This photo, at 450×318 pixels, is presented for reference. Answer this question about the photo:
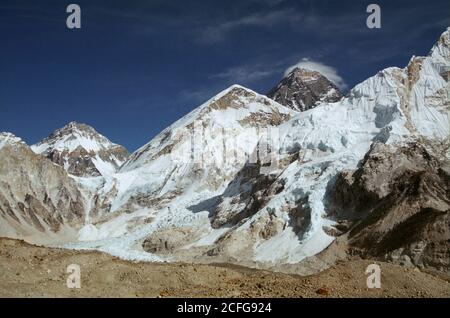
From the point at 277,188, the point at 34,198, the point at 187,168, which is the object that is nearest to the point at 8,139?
the point at 34,198

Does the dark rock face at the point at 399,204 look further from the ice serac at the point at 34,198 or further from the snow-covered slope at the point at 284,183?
the ice serac at the point at 34,198

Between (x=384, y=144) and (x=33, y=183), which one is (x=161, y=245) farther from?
(x=33, y=183)

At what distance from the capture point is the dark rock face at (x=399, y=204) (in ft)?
156

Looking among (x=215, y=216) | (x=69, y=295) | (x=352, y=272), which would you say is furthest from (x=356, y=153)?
(x=69, y=295)

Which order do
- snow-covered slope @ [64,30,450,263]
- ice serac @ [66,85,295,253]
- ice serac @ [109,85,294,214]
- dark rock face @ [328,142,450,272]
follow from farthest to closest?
1. ice serac @ [109,85,294,214]
2. ice serac @ [66,85,295,253]
3. snow-covered slope @ [64,30,450,263]
4. dark rock face @ [328,142,450,272]

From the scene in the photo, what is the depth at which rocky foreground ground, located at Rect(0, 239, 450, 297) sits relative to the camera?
20891mm

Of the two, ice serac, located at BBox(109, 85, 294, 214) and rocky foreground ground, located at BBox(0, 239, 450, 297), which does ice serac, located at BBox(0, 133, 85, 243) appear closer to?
ice serac, located at BBox(109, 85, 294, 214)

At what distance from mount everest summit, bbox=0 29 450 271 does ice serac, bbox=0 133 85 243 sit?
14.9 inches

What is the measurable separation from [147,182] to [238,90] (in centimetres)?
5061

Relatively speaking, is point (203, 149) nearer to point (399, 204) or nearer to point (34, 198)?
point (34, 198)

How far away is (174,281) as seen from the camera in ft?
75.9

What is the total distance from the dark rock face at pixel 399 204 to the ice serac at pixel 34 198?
77601 millimetres

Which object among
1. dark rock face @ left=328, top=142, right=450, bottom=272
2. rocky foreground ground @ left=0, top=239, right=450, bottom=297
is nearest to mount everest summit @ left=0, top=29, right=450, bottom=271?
dark rock face @ left=328, top=142, right=450, bottom=272
